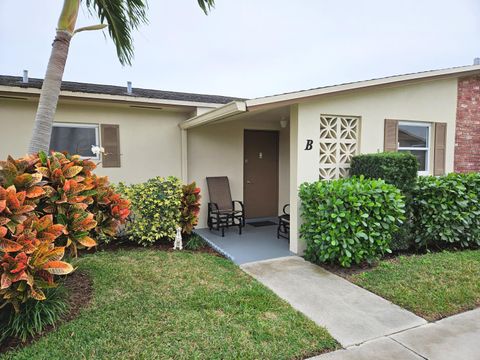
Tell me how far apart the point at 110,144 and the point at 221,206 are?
2991 mm

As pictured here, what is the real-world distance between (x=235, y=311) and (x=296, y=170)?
9.53 ft

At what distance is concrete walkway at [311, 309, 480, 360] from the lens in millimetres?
2863

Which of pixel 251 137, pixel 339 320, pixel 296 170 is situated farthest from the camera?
pixel 251 137

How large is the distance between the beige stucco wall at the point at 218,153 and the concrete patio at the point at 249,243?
1.05 m

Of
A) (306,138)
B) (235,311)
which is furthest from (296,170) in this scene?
(235,311)

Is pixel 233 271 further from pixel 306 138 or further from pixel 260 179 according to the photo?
pixel 260 179

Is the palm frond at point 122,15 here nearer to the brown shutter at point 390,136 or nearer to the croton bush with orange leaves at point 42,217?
the croton bush with orange leaves at point 42,217

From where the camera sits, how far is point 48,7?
804cm

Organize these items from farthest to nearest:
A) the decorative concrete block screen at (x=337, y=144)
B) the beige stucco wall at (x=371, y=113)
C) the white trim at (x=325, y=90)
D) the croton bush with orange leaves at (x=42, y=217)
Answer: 1. the decorative concrete block screen at (x=337, y=144)
2. the beige stucco wall at (x=371, y=113)
3. the white trim at (x=325, y=90)
4. the croton bush with orange leaves at (x=42, y=217)

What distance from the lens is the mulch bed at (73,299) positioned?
2951mm

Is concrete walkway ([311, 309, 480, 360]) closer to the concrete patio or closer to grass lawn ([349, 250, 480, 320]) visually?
grass lawn ([349, 250, 480, 320])

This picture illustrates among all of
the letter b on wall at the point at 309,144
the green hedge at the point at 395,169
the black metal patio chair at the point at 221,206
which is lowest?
the black metal patio chair at the point at 221,206

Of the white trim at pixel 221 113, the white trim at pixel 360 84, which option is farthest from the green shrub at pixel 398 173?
the white trim at pixel 221 113

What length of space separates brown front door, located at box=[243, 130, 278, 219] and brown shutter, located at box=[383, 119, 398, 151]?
129 inches
